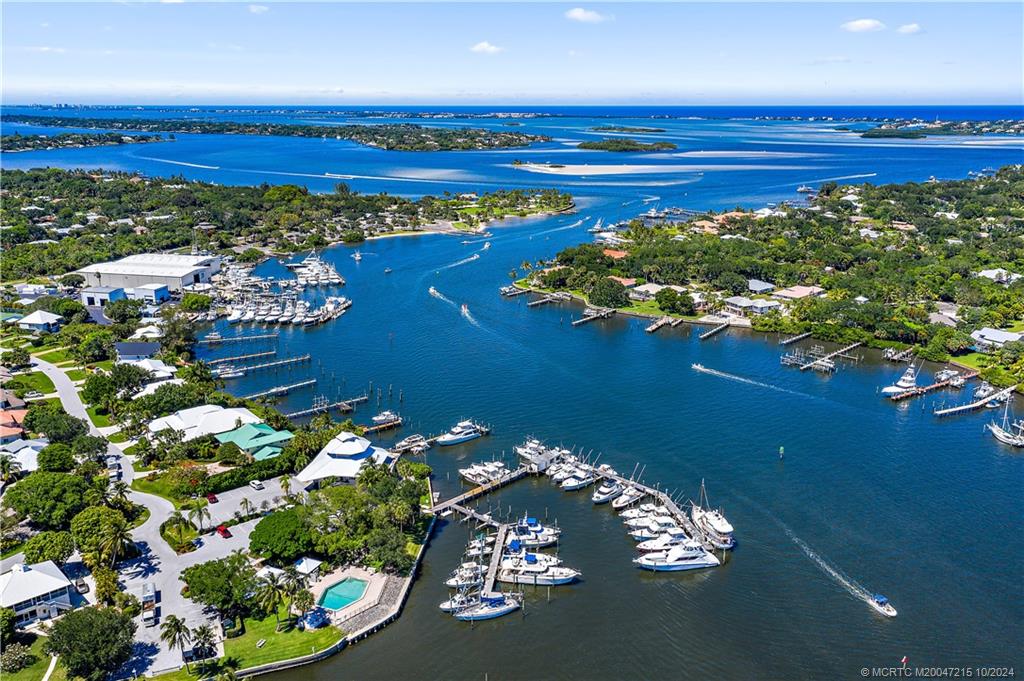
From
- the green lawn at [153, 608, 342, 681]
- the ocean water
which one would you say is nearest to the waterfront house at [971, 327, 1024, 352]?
the ocean water

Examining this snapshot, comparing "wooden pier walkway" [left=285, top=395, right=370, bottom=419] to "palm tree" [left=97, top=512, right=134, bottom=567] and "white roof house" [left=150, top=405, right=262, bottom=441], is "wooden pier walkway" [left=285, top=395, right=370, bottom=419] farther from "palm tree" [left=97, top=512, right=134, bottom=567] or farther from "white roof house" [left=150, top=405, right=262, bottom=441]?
"palm tree" [left=97, top=512, right=134, bottom=567]

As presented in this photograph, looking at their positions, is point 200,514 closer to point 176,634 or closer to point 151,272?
point 176,634

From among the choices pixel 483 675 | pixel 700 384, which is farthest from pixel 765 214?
pixel 483 675

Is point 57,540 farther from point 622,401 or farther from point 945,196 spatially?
point 945,196

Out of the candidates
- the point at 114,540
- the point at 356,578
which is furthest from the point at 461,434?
the point at 114,540

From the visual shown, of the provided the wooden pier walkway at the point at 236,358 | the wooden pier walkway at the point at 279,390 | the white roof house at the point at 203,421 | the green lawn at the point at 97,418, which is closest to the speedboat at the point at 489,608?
the white roof house at the point at 203,421
